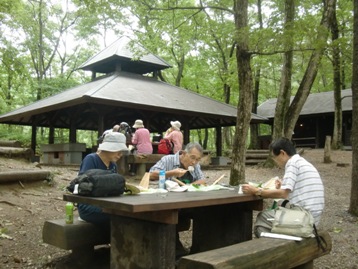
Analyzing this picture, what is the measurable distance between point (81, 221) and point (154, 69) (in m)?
14.9

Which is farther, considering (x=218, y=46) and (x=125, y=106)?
(x=218, y=46)

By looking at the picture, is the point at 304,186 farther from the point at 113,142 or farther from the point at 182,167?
the point at 113,142

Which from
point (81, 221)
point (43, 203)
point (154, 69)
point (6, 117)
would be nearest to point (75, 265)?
point (81, 221)

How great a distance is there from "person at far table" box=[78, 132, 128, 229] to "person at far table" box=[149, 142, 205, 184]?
2.46ft

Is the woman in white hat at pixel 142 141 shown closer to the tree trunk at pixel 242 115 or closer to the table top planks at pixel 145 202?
the tree trunk at pixel 242 115

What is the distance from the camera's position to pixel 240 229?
13.3 ft

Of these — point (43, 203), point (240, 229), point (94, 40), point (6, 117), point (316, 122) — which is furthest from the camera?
point (94, 40)

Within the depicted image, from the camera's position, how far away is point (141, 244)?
10.1 feet

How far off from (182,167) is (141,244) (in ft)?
5.27

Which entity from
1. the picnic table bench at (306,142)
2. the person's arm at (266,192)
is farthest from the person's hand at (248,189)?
the picnic table bench at (306,142)

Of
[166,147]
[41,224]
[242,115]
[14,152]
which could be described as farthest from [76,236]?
[14,152]

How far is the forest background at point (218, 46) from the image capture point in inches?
292

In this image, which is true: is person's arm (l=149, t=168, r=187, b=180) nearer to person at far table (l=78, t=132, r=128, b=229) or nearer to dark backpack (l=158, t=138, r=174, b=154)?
person at far table (l=78, t=132, r=128, b=229)

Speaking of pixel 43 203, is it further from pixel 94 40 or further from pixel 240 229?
pixel 94 40
